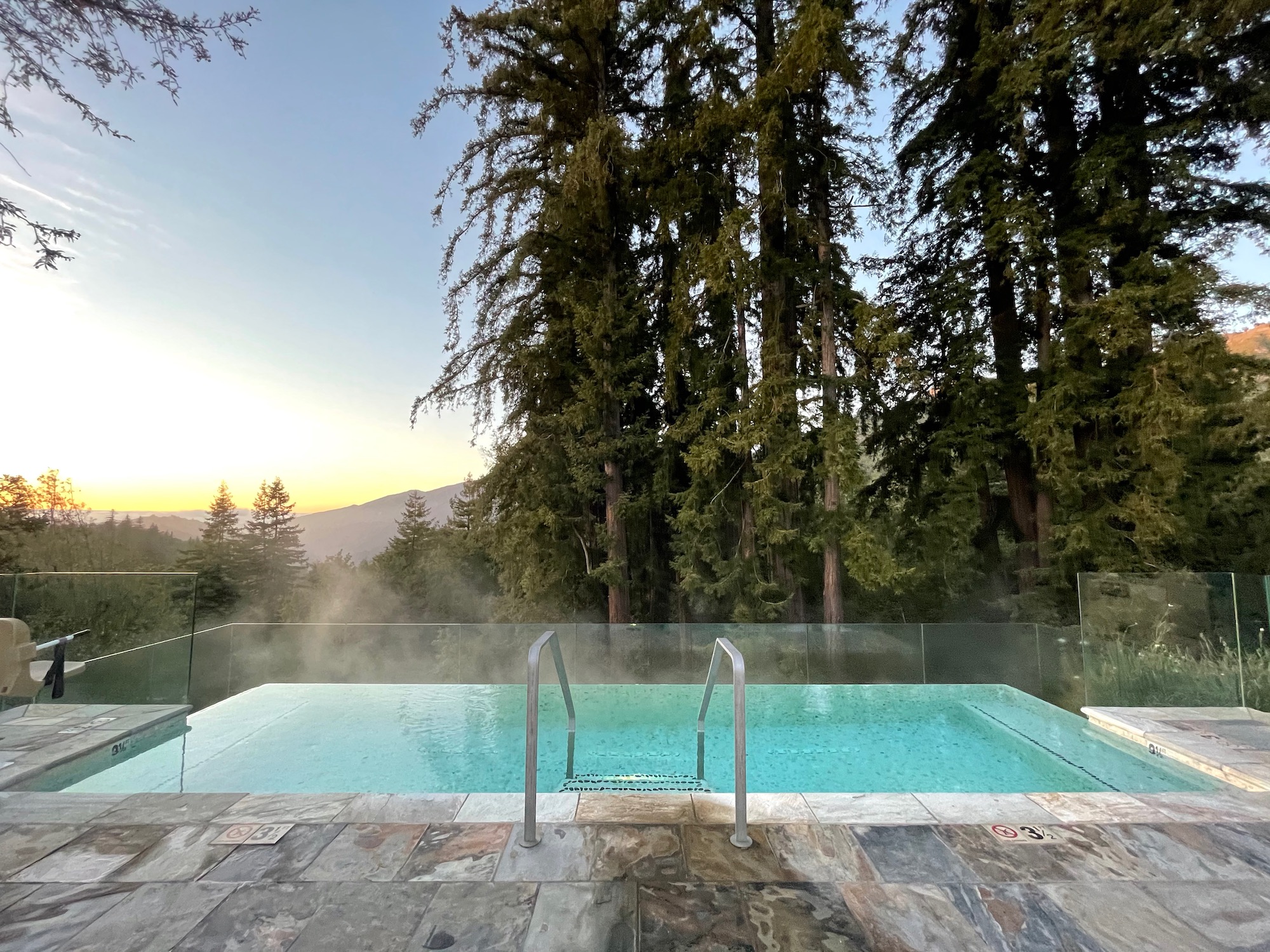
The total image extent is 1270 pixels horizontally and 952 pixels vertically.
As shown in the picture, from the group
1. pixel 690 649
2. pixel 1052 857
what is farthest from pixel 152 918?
pixel 690 649

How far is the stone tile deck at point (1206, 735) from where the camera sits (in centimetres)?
313

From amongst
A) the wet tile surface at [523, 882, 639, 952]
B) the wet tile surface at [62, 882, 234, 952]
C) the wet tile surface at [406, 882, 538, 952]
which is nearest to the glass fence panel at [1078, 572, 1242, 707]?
the wet tile surface at [523, 882, 639, 952]

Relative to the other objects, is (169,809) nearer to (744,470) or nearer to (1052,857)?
(1052,857)

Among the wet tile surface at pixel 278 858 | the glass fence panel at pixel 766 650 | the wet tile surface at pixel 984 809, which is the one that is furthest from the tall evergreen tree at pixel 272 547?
the wet tile surface at pixel 984 809

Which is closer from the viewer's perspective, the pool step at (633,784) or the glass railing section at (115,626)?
the pool step at (633,784)

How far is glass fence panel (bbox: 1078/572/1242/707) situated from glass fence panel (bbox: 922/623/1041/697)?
3.98ft

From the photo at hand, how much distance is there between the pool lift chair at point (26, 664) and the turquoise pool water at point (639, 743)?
2.45ft

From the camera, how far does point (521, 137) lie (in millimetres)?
8930

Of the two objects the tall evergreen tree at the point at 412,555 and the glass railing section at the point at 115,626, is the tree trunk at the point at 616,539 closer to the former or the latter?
the glass railing section at the point at 115,626

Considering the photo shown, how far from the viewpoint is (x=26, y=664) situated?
354 cm

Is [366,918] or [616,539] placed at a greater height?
[616,539]

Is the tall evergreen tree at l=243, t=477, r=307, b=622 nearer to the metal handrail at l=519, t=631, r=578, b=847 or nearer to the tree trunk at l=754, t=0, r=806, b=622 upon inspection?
the tree trunk at l=754, t=0, r=806, b=622

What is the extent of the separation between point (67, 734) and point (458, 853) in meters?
3.21

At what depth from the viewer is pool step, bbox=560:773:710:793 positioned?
3.14 meters
